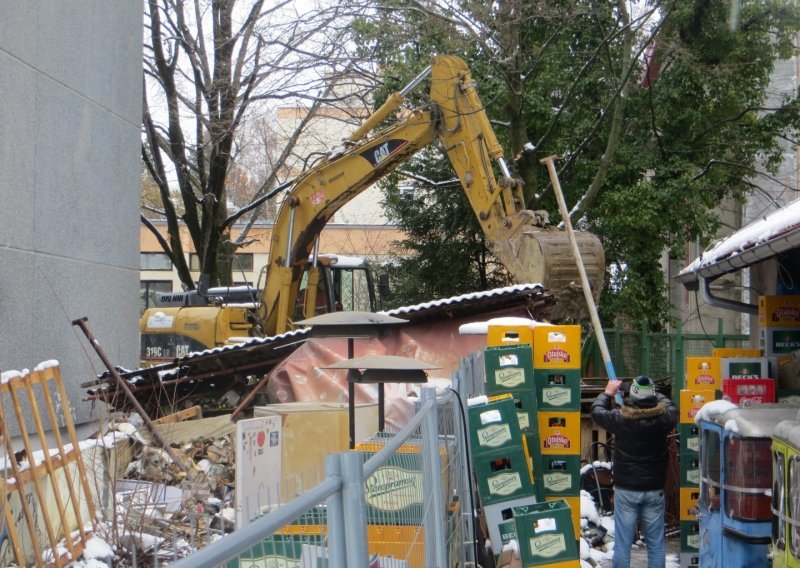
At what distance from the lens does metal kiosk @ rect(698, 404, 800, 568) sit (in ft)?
19.5

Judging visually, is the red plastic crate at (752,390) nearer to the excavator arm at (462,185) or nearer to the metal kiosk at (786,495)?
the metal kiosk at (786,495)

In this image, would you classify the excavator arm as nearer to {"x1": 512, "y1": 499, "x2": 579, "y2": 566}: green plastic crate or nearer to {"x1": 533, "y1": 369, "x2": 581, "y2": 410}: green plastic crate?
{"x1": 533, "y1": 369, "x2": 581, "y2": 410}: green plastic crate

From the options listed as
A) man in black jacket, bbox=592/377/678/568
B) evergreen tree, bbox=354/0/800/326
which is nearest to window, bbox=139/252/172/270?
evergreen tree, bbox=354/0/800/326

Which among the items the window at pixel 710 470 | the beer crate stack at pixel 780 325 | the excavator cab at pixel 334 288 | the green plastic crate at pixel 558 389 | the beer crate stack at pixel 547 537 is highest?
the excavator cab at pixel 334 288

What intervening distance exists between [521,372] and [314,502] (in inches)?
283

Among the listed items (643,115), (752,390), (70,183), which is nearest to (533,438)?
(752,390)

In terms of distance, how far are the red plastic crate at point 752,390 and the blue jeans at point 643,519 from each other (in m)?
1.63

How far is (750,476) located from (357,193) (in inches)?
469

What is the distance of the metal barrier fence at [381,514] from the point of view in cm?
204

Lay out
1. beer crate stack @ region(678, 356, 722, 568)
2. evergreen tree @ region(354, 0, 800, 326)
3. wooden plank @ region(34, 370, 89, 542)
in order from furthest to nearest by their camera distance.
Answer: evergreen tree @ region(354, 0, 800, 326) < beer crate stack @ region(678, 356, 722, 568) < wooden plank @ region(34, 370, 89, 542)

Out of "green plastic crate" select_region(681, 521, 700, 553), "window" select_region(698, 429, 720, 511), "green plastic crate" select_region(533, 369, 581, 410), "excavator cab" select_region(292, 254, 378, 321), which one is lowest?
"green plastic crate" select_region(681, 521, 700, 553)

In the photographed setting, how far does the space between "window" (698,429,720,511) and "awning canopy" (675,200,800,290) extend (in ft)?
4.37

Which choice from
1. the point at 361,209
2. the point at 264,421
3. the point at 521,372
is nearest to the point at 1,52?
the point at 264,421

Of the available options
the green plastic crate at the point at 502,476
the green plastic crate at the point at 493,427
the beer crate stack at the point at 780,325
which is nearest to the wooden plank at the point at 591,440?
the beer crate stack at the point at 780,325
